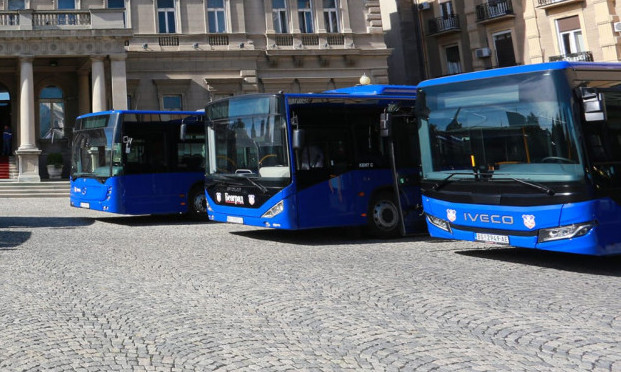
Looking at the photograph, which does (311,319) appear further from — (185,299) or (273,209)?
(273,209)

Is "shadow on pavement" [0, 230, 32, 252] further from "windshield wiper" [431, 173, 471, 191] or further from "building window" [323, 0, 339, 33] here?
"building window" [323, 0, 339, 33]

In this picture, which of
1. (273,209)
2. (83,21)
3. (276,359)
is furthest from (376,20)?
(276,359)

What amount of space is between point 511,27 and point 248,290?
28392 mm

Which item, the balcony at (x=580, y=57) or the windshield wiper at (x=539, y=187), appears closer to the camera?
the windshield wiper at (x=539, y=187)

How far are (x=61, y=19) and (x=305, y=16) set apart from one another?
40.9 feet

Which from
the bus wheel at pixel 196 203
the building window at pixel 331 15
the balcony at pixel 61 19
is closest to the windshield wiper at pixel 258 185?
the bus wheel at pixel 196 203

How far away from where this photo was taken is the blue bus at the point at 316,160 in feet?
34.8

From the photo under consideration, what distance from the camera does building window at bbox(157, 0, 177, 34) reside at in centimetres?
3041

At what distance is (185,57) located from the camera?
99.7 ft

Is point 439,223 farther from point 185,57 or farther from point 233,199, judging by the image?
point 185,57

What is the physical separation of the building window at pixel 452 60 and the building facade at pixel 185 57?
160 inches

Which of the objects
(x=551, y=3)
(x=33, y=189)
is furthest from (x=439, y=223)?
(x=551, y=3)

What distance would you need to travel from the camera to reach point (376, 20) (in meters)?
33.1

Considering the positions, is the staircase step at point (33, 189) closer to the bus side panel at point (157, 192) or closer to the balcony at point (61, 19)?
the balcony at point (61, 19)
